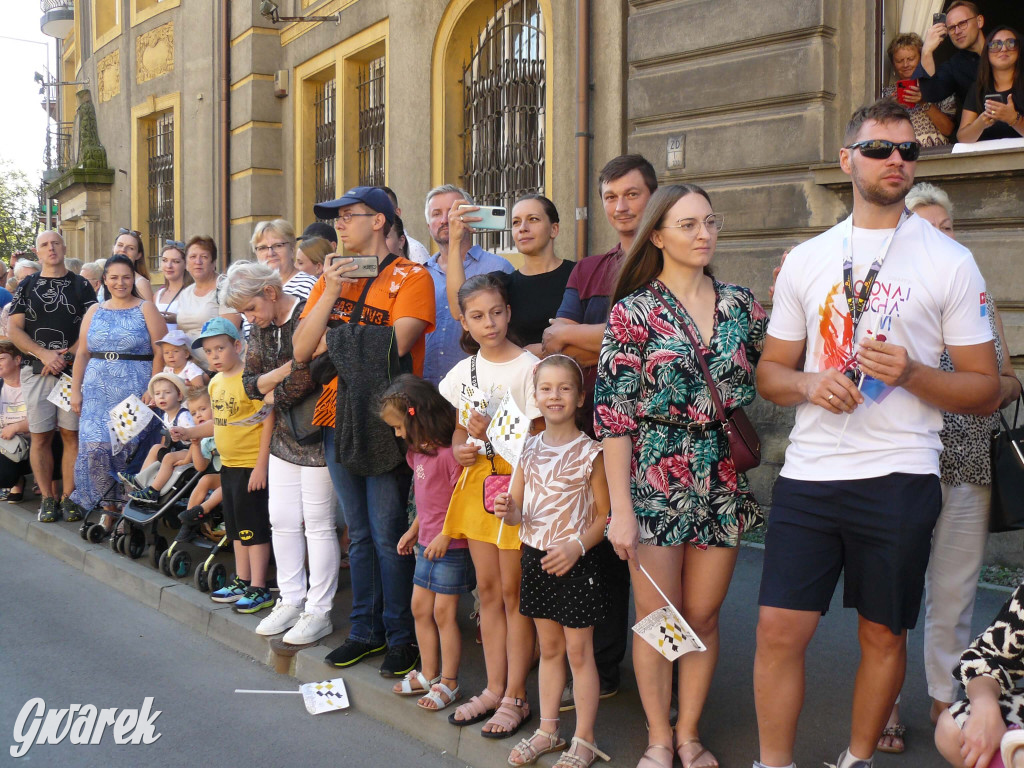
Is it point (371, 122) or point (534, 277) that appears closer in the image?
point (534, 277)

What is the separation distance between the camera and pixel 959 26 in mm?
6477

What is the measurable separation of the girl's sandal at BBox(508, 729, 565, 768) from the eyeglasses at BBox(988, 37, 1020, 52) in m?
4.92

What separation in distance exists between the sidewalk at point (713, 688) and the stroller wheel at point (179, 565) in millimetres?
82

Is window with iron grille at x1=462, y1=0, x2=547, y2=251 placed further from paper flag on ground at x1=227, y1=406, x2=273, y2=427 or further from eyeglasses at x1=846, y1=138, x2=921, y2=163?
eyeglasses at x1=846, y1=138, x2=921, y2=163

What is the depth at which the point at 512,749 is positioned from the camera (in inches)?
148

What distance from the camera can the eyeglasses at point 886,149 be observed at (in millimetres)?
2922

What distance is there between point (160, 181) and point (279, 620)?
1438cm

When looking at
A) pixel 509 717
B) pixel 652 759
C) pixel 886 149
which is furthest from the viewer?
Answer: pixel 509 717

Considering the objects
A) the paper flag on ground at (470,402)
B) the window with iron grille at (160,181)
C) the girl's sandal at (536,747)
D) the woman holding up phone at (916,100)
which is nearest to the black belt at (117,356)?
the paper flag on ground at (470,402)

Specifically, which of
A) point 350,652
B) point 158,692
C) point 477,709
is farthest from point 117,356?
point 477,709

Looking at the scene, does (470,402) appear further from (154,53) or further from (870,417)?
(154,53)

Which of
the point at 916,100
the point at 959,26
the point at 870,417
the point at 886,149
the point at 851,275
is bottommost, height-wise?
the point at 870,417

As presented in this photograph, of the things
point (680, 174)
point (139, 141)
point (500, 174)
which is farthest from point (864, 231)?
point (139, 141)

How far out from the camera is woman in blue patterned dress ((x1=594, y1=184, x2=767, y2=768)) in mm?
3342
